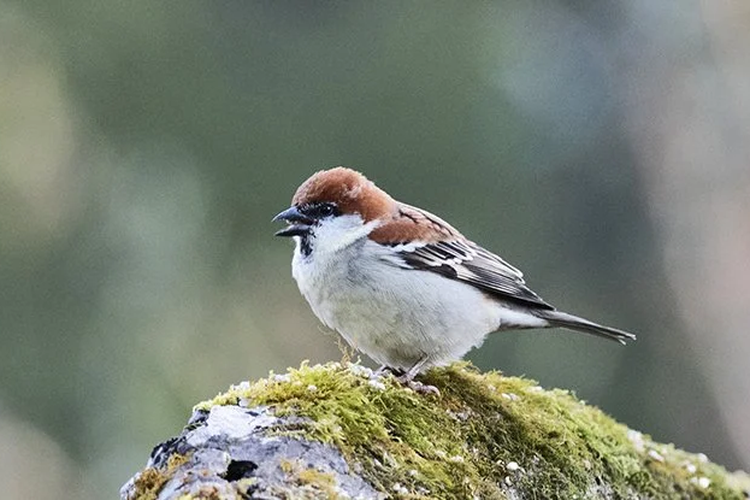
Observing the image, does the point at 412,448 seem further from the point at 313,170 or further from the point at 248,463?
the point at 313,170

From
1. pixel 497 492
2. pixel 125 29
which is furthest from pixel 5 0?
pixel 497 492

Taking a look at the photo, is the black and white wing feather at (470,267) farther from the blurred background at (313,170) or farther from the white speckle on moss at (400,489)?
the blurred background at (313,170)

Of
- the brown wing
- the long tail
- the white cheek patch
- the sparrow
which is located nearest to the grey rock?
the sparrow

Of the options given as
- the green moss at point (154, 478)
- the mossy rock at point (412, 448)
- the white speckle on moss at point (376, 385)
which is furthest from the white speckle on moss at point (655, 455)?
the green moss at point (154, 478)

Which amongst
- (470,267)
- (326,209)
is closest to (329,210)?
(326,209)

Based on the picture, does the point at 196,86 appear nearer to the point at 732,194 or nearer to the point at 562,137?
the point at 562,137
